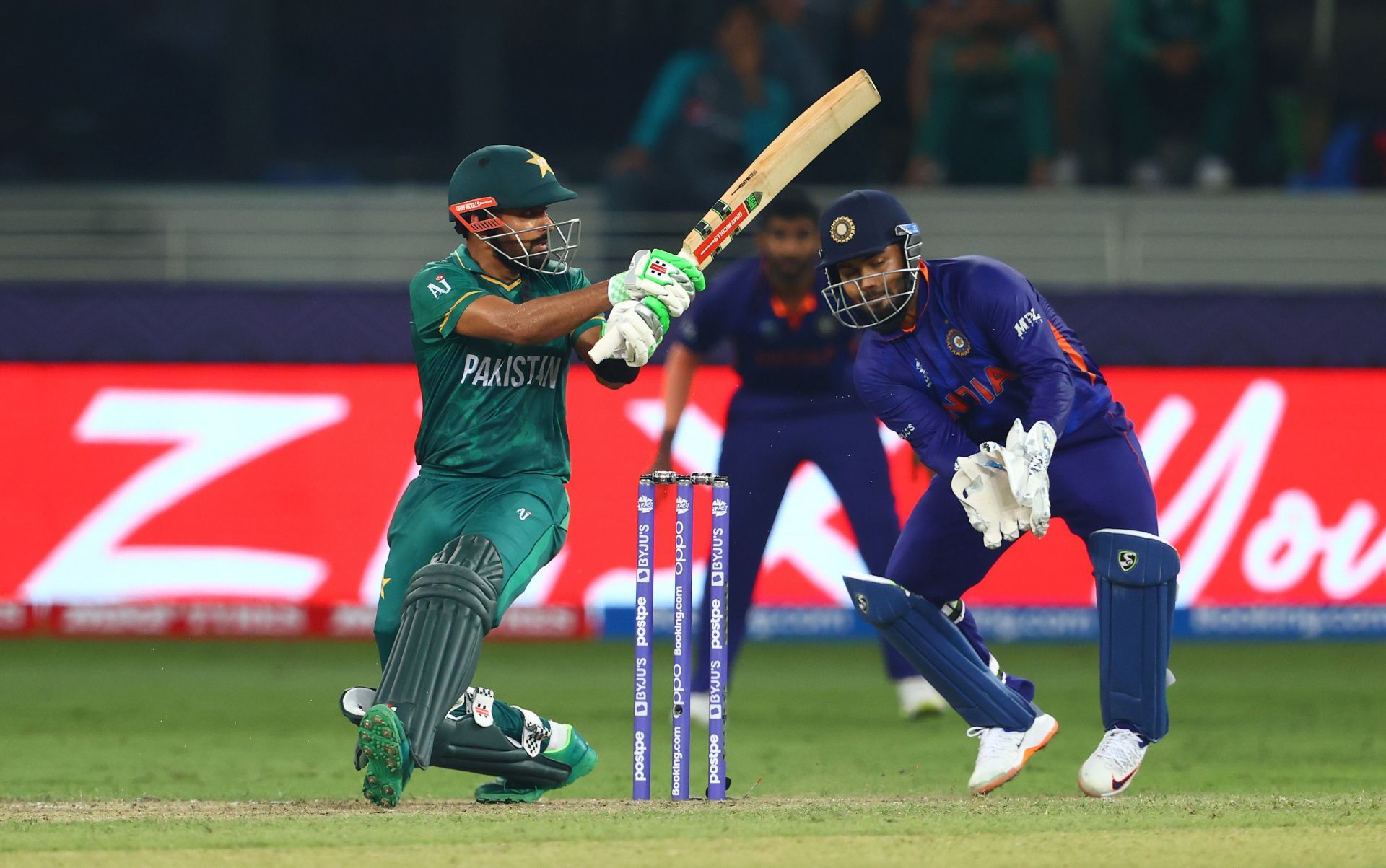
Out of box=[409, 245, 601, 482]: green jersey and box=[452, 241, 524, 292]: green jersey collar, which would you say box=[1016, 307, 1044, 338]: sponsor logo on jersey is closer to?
Answer: box=[409, 245, 601, 482]: green jersey

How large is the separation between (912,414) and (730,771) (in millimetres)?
1596

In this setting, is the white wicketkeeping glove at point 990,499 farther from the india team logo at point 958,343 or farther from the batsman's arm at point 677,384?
the batsman's arm at point 677,384

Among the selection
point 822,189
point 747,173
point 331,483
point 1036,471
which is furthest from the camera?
point 822,189

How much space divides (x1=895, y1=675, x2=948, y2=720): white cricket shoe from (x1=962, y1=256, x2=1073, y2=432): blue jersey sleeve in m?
2.47

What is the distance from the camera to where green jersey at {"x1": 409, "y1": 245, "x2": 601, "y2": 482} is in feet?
17.1

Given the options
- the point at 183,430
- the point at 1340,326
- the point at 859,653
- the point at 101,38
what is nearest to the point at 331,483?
the point at 183,430

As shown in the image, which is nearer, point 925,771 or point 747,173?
point 747,173

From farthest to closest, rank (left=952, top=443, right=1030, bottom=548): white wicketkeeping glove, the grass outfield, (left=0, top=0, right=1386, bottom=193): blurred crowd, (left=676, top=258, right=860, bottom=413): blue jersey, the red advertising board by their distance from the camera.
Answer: (left=0, top=0, right=1386, bottom=193): blurred crowd
the red advertising board
(left=676, top=258, right=860, bottom=413): blue jersey
(left=952, top=443, right=1030, bottom=548): white wicketkeeping glove
the grass outfield

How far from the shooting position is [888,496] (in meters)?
7.33

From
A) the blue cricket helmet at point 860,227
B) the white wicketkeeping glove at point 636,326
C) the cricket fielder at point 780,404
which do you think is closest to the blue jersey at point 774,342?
the cricket fielder at point 780,404

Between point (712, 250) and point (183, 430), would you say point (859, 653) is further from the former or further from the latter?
point (712, 250)

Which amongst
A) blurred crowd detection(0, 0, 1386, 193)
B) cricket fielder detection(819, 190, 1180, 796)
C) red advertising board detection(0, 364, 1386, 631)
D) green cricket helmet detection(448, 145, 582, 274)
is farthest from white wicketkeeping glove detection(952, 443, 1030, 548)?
blurred crowd detection(0, 0, 1386, 193)

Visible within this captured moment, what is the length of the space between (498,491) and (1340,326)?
5.74 m

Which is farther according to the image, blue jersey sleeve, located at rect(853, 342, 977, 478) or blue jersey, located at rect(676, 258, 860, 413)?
blue jersey, located at rect(676, 258, 860, 413)
